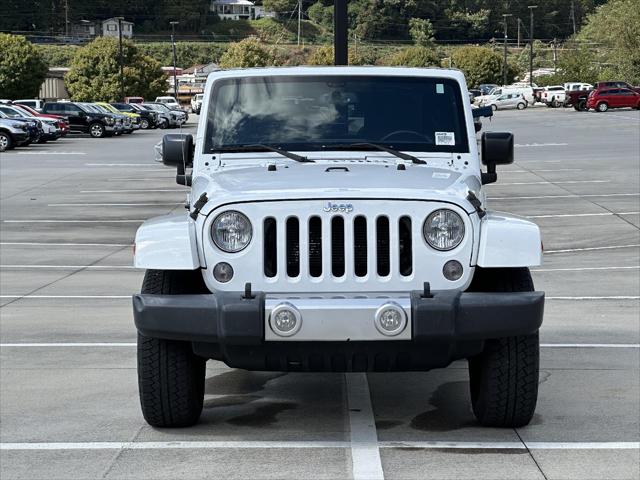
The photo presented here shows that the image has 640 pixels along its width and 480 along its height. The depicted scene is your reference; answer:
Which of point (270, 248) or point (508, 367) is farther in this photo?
point (508, 367)

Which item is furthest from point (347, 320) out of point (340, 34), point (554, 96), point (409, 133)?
point (554, 96)

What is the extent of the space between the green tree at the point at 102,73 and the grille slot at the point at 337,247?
88780 mm

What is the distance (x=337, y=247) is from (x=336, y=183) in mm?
370

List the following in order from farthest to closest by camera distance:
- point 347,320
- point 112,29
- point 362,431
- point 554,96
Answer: point 112,29
point 554,96
point 362,431
point 347,320

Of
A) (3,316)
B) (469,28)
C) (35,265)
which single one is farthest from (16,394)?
(469,28)

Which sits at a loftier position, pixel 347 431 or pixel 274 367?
pixel 274 367

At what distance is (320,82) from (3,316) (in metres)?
4.62

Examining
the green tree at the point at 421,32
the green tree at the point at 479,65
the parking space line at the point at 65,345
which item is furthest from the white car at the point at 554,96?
the green tree at the point at 421,32

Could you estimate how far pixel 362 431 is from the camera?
7000mm

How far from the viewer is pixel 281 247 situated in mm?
6395

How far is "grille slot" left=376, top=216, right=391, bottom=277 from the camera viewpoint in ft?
21.1

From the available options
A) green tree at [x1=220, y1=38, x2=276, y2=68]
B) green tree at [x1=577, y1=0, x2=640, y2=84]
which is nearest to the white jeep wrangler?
green tree at [x1=577, y1=0, x2=640, y2=84]

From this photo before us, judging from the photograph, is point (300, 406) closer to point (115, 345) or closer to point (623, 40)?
point (115, 345)

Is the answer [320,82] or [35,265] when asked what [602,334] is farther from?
[35,265]
